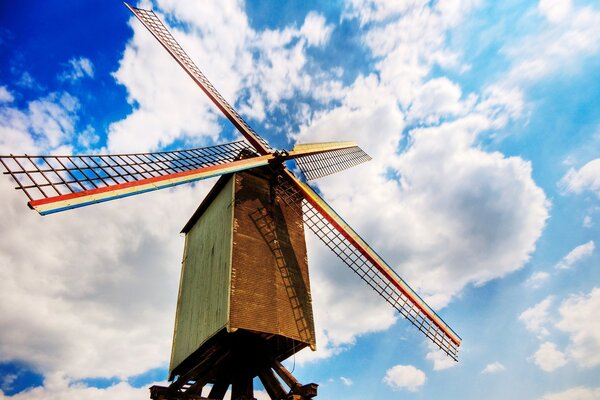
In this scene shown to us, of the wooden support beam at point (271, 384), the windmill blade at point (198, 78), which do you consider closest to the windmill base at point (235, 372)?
the wooden support beam at point (271, 384)

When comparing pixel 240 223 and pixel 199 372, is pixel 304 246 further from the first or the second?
pixel 199 372

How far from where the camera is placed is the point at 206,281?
1259 centimetres

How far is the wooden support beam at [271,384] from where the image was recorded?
36.5 feet

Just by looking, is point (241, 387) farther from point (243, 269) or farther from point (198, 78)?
point (198, 78)

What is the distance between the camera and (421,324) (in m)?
14.0

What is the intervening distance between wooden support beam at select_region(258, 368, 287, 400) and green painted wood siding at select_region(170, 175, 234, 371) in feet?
7.19

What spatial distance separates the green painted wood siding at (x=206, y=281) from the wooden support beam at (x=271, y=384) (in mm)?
2192

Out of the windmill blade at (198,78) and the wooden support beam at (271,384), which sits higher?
the windmill blade at (198,78)

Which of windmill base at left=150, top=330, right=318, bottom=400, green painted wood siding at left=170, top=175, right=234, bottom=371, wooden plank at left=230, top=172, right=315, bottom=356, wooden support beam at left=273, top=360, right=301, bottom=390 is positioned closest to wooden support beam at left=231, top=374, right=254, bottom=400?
windmill base at left=150, top=330, right=318, bottom=400

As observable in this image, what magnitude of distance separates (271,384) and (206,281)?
3.84m

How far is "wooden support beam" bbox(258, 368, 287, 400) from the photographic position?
11117 mm

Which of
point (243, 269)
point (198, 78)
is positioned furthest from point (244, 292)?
point (198, 78)

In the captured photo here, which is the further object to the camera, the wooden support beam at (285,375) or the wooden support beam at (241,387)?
the wooden support beam at (241,387)

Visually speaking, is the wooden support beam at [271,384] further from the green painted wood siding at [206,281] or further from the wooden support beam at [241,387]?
the green painted wood siding at [206,281]
